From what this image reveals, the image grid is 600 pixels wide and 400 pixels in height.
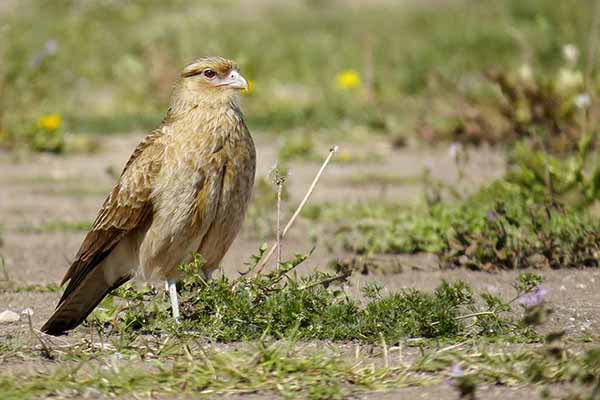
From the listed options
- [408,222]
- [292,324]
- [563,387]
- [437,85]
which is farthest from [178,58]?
[563,387]

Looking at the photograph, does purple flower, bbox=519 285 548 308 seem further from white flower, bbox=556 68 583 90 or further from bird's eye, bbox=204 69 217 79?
white flower, bbox=556 68 583 90

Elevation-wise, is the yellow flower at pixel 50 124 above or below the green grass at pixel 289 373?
above

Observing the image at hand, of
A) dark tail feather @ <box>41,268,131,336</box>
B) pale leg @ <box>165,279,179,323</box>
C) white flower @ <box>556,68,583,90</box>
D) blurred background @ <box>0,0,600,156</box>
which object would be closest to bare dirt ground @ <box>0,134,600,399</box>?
dark tail feather @ <box>41,268,131,336</box>

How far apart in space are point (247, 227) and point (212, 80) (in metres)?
2.37

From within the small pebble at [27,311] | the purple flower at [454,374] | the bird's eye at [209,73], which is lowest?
the purple flower at [454,374]

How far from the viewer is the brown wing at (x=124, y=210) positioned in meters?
5.62

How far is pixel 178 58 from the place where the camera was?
14195 millimetres

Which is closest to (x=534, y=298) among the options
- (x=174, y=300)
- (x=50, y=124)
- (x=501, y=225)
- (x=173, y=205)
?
(x=174, y=300)

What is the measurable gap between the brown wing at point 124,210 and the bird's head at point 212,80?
0.32 metres

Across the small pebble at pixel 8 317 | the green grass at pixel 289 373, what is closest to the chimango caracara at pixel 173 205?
the small pebble at pixel 8 317

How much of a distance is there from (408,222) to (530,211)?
100 centimetres

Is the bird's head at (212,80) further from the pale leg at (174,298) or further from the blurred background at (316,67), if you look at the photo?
the blurred background at (316,67)

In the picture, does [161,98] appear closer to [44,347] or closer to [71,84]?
[71,84]

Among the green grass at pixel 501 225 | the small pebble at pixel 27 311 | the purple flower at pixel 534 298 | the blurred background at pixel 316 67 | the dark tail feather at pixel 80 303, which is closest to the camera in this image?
the purple flower at pixel 534 298
